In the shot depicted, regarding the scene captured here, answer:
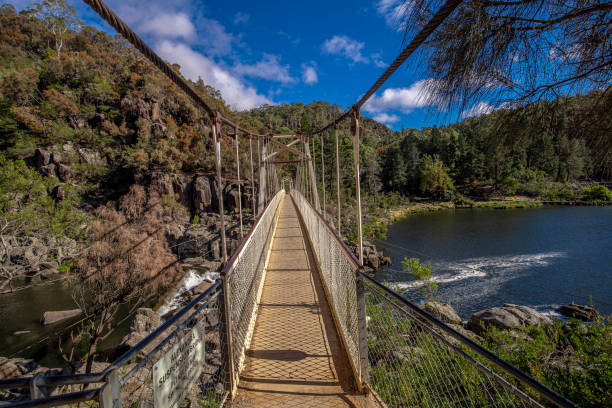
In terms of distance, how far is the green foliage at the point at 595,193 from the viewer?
99.1ft

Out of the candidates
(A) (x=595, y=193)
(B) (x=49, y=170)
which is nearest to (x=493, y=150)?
(B) (x=49, y=170)

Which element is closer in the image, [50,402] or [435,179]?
[50,402]

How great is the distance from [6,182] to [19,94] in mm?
24134

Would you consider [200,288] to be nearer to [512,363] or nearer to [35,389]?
[512,363]

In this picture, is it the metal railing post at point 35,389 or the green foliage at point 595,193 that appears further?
the green foliage at point 595,193

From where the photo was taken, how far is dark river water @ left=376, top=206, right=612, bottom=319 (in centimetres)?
1070

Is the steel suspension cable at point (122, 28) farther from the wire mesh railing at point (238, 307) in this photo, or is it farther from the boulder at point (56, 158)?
the boulder at point (56, 158)

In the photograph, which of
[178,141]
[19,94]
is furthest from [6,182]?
[19,94]

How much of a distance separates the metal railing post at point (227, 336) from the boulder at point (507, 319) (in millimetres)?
7053

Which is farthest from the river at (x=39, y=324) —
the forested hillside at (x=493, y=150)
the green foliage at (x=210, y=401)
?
the forested hillside at (x=493, y=150)

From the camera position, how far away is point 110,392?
2.99 feet

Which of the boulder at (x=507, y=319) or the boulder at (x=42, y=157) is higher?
the boulder at (x=42, y=157)

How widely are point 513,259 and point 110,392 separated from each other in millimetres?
18545

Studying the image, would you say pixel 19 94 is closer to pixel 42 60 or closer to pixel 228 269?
pixel 42 60
